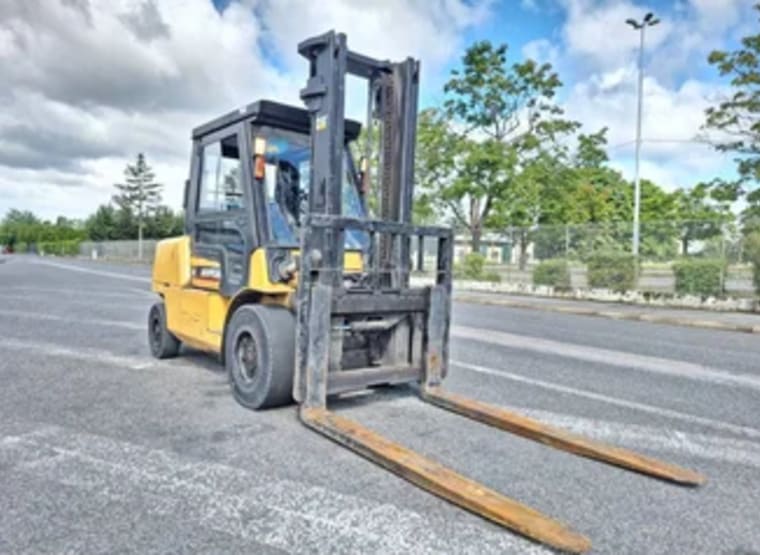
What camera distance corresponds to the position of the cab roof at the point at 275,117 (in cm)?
533

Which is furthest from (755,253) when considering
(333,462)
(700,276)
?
(333,462)

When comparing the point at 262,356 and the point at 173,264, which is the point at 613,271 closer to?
the point at 173,264

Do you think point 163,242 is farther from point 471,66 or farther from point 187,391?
point 471,66

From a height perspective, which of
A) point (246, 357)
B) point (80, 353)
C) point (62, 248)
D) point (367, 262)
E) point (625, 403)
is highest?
point (367, 262)

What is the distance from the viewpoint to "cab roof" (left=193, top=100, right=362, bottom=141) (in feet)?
17.5

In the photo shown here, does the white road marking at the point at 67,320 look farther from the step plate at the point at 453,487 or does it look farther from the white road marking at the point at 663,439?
the white road marking at the point at 663,439

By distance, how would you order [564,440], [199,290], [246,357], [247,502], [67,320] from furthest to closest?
[67,320] → [199,290] → [246,357] → [564,440] → [247,502]

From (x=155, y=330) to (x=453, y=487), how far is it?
5.34 meters

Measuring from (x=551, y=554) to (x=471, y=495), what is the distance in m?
0.54

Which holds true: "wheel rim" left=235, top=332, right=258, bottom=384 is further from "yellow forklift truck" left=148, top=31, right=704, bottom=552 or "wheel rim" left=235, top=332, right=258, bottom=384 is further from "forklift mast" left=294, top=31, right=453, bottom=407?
"forklift mast" left=294, top=31, right=453, bottom=407

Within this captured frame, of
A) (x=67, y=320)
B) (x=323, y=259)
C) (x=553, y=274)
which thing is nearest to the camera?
(x=323, y=259)

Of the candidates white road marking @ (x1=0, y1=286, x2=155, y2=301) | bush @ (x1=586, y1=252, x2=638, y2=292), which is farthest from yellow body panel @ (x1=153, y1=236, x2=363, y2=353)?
bush @ (x1=586, y1=252, x2=638, y2=292)

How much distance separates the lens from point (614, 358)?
27.4ft

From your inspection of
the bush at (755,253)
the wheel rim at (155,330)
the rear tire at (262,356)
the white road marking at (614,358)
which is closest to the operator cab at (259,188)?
the rear tire at (262,356)
